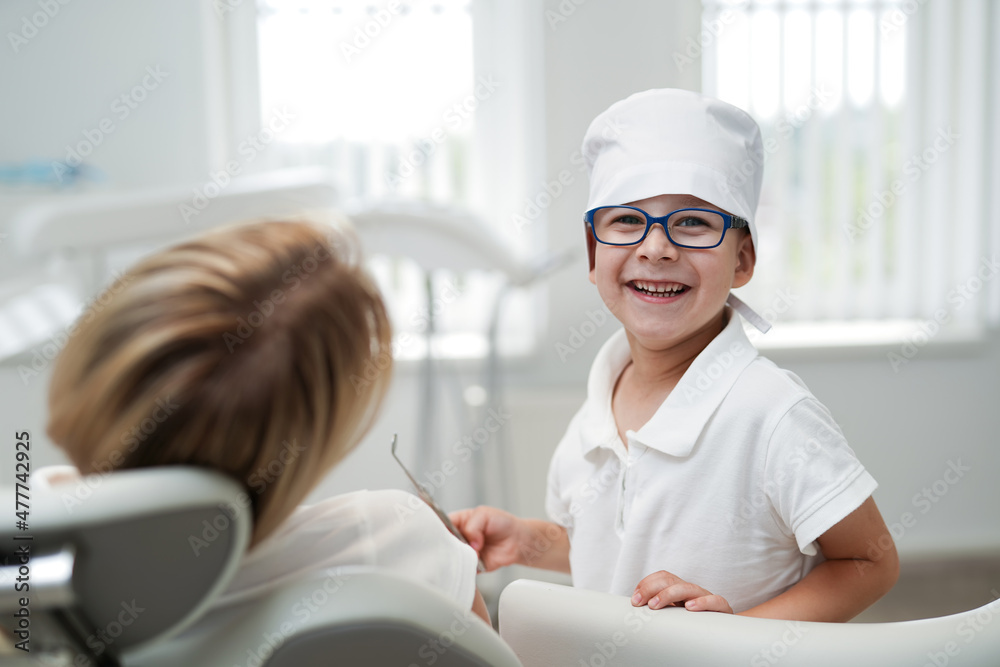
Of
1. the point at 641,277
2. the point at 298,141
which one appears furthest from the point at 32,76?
the point at 641,277

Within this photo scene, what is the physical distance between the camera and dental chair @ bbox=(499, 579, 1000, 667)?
22.4 inches

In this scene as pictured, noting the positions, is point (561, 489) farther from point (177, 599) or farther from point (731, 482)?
point (177, 599)

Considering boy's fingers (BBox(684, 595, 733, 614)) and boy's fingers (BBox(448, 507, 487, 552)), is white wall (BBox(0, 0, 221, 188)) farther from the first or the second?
boy's fingers (BBox(684, 595, 733, 614))

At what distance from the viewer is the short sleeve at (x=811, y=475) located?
0.68 metres

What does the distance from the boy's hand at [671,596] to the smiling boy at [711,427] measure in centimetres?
3

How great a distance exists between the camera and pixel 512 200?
2285 millimetres

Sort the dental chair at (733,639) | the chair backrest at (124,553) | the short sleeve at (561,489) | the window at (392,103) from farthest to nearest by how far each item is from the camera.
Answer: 1. the window at (392,103)
2. the short sleeve at (561,489)
3. the dental chair at (733,639)
4. the chair backrest at (124,553)

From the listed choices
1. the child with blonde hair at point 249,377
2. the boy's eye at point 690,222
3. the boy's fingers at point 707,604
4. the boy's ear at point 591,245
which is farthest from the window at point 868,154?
the child with blonde hair at point 249,377

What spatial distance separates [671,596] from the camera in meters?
0.63

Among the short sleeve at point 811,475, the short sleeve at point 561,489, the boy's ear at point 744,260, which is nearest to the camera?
the short sleeve at point 811,475

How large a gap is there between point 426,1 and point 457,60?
17cm

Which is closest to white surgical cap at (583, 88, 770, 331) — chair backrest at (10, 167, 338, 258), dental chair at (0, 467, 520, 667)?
chair backrest at (10, 167, 338, 258)

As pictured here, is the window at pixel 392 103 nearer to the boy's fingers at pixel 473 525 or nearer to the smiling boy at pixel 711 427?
the boy's fingers at pixel 473 525

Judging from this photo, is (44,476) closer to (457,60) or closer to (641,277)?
(641,277)
